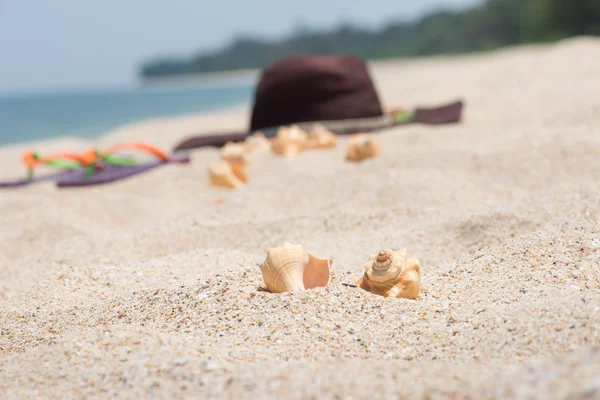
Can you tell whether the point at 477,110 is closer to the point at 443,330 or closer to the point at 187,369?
the point at 443,330

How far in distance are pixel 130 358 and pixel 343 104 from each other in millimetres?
3989

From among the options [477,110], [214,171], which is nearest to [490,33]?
[477,110]

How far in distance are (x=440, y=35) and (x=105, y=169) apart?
48.9 meters

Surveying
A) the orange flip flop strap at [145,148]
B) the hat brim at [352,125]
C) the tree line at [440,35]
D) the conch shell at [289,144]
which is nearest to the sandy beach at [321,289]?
the conch shell at [289,144]

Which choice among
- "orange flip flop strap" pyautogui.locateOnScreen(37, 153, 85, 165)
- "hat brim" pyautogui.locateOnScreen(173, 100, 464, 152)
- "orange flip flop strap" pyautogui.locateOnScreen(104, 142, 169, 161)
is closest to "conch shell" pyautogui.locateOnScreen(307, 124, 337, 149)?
"hat brim" pyautogui.locateOnScreen(173, 100, 464, 152)

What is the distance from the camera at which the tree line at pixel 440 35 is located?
23.7 meters

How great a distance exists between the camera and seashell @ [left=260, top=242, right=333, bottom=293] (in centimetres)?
168

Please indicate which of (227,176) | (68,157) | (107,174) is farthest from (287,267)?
(68,157)

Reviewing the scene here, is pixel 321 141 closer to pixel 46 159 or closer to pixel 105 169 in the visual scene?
pixel 105 169

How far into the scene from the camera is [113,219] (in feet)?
10.0

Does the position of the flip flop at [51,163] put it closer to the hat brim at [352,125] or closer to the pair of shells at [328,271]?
the hat brim at [352,125]

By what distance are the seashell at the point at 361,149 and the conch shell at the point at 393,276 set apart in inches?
82.5

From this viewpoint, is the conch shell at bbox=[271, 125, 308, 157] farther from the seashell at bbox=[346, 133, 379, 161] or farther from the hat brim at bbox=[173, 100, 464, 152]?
the hat brim at bbox=[173, 100, 464, 152]

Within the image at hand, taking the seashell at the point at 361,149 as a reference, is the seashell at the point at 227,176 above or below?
below
